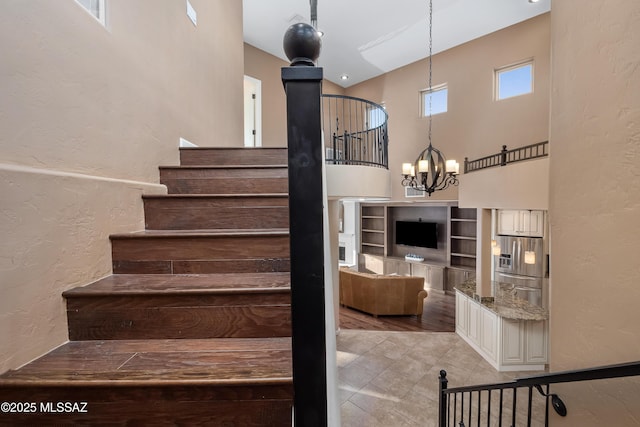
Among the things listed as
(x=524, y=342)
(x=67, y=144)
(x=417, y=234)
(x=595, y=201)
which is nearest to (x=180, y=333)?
(x=67, y=144)

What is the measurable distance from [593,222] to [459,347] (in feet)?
13.5

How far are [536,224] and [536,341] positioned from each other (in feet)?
8.93

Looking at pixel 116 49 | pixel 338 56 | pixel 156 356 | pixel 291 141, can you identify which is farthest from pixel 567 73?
pixel 338 56

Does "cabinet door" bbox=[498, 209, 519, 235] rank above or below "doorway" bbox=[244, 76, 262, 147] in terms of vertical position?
below

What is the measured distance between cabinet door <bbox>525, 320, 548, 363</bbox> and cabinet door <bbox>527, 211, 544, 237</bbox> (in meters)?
2.45

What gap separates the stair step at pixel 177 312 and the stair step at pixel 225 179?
89 cm

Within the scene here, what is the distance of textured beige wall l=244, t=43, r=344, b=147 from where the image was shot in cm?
648

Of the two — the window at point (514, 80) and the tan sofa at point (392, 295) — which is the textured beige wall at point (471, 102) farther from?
the tan sofa at point (392, 295)

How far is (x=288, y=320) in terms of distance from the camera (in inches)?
41.8

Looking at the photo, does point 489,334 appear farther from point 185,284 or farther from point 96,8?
point 96,8

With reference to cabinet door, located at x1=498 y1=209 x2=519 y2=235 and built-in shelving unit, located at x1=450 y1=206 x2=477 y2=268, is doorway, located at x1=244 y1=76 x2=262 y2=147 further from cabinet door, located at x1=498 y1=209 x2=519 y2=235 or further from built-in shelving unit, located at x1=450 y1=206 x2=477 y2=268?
cabinet door, located at x1=498 y1=209 x2=519 y2=235

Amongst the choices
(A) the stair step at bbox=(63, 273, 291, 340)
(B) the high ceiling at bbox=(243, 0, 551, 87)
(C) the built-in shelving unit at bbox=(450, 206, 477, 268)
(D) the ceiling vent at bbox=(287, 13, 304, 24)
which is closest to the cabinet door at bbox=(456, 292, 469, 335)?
(C) the built-in shelving unit at bbox=(450, 206, 477, 268)

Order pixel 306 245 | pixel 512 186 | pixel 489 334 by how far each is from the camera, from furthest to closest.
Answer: pixel 489 334, pixel 512 186, pixel 306 245

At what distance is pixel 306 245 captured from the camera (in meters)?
0.65
